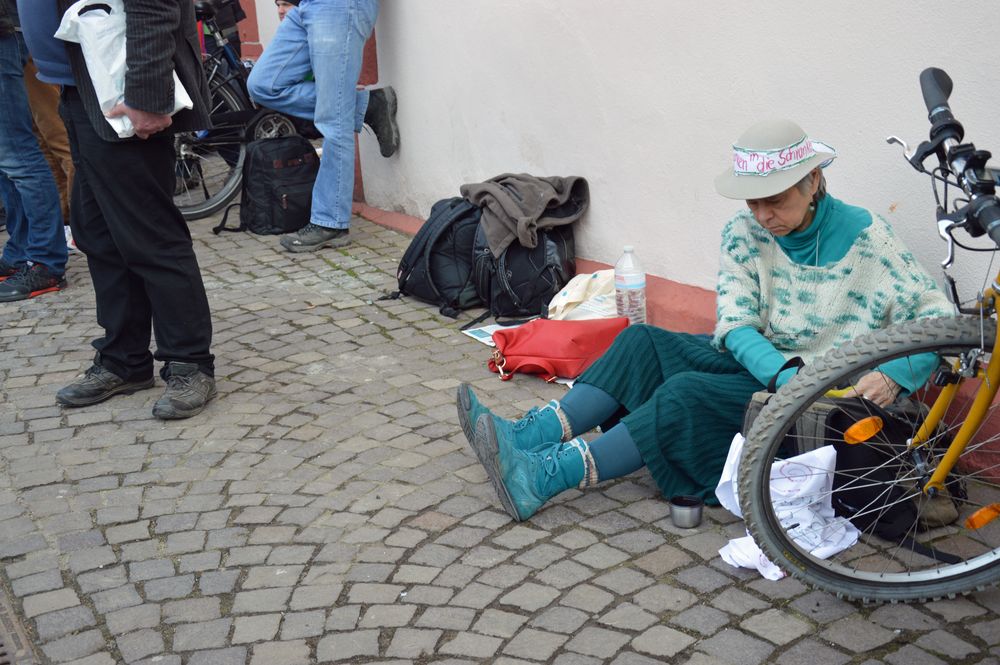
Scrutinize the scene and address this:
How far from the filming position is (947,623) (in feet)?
9.14

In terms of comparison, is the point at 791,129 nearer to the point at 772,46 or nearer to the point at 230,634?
the point at 772,46

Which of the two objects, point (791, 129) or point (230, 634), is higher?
point (791, 129)

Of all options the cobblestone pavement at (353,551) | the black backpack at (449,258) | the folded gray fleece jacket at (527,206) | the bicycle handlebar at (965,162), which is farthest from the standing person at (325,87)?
the bicycle handlebar at (965,162)

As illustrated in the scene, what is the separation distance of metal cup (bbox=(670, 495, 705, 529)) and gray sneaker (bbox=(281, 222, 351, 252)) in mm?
3854

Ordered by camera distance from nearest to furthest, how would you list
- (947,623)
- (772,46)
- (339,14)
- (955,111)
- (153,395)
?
1. (947,623)
2. (955,111)
3. (772,46)
4. (153,395)
5. (339,14)

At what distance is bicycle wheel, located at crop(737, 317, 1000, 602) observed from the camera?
103 inches

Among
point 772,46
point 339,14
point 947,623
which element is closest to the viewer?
point 947,623

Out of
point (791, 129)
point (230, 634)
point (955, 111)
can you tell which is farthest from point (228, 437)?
point (955, 111)

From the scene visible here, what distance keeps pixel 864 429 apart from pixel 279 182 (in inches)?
192

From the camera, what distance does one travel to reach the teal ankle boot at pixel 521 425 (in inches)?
139

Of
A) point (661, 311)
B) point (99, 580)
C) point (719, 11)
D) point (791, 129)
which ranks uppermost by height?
point (719, 11)

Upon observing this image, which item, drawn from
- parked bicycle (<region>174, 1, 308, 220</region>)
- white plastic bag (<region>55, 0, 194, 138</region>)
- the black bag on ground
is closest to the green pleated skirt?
white plastic bag (<region>55, 0, 194, 138</region>)

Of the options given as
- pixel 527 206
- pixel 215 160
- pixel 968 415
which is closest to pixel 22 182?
pixel 215 160

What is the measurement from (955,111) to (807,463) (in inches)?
52.8
